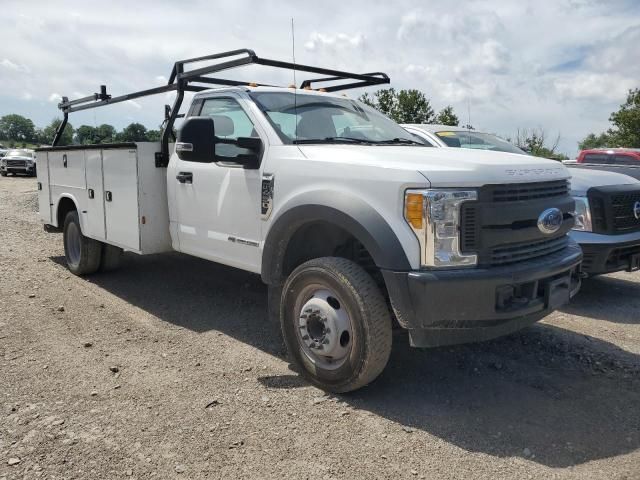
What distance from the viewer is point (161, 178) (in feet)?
17.7

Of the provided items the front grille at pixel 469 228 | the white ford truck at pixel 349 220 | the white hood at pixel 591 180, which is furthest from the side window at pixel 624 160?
the front grille at pixel 469 228

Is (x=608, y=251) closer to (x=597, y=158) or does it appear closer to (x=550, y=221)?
(x=550, y=221)

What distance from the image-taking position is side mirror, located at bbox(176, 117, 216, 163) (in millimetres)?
4117

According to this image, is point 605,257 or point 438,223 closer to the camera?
point 438,223

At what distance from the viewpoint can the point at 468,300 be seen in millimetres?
3156

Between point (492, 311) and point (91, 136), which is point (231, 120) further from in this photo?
point (91, 136)

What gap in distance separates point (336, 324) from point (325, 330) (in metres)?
0.11

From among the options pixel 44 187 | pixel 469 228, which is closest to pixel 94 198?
pixel 44 187

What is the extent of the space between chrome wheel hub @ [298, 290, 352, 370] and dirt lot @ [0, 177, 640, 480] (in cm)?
→ 26

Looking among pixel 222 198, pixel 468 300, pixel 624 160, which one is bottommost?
pixel 468 300

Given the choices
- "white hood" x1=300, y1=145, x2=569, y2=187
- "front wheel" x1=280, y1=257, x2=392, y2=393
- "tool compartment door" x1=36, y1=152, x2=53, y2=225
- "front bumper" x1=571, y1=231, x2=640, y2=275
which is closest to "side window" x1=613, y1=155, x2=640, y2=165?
"front bumper" x1=571, y1=231, x2=640, y2=275

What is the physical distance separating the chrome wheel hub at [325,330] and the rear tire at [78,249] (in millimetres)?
3879

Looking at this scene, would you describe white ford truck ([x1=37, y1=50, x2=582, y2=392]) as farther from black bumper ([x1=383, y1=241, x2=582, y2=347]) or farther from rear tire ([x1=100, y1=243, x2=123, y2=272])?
rear tire ([x1=100, y1=243, x2=123, y2=272])

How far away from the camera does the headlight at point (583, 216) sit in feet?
18.2
